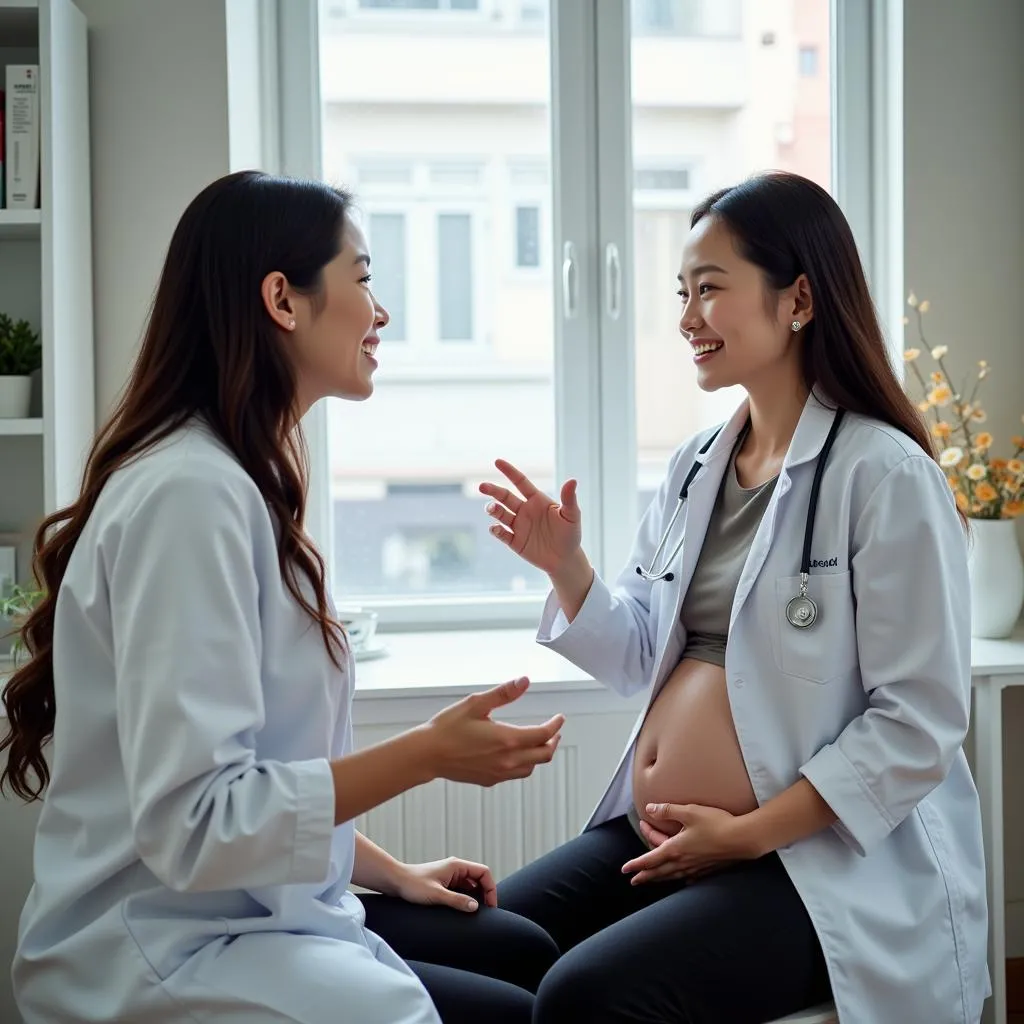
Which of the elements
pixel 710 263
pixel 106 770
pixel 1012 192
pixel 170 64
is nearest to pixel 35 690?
pixel 106 770

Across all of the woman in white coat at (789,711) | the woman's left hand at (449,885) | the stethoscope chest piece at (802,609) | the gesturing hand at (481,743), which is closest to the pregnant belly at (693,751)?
the woman in white coat at (789,711)

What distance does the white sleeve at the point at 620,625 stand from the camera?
1.63 m

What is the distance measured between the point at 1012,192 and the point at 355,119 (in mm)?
1318

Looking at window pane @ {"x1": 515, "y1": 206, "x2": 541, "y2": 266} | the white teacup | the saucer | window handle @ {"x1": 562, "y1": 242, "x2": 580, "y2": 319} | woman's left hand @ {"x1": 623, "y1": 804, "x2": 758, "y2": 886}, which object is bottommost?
woman's left hand @ {"x1": 623, "y1": 804, "x2": 758, "y2": 886}

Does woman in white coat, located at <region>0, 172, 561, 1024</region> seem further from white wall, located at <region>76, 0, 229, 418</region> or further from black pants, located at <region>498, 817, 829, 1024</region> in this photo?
white wall, located at <region>76, 0, 229, 418</region>

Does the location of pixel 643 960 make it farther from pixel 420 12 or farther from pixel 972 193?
pixel 420 12

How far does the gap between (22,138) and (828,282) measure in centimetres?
129

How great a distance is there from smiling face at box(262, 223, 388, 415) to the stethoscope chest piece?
1.89 ft

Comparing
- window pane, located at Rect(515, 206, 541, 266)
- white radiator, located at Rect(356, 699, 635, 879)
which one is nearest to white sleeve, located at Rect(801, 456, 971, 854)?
white radiator, located at Rect(356, 699, 635, 879)

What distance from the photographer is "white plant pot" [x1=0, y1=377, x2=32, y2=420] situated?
1856 millimetres

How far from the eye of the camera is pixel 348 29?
228 cm

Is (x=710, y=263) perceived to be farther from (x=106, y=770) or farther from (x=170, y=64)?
(x=170, y=64)

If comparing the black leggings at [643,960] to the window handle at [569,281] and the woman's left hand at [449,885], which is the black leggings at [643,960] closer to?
the woman's left hand at [449,885]

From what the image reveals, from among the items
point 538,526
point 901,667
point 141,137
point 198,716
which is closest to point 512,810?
point 538,526
